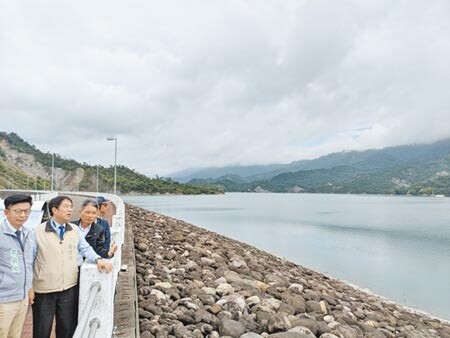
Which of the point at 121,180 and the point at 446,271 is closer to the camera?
the point at 446,271

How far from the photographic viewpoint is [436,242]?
31.0 meters

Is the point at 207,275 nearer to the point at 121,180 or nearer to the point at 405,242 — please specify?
the point at 405,242

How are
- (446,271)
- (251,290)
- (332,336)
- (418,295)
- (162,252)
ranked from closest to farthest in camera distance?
(332,336) → (251,290) → (162,252) → (418,295) → (446,271)

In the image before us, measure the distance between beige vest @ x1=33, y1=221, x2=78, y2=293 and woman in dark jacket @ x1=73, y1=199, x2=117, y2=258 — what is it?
479mm

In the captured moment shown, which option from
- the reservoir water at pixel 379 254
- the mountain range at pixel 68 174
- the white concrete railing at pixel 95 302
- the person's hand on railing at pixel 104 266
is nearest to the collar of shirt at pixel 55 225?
the white concrete railing at pixel 95 302

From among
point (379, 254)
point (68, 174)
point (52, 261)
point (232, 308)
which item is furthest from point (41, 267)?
point (68, 174)

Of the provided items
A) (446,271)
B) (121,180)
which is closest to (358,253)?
(446,271)

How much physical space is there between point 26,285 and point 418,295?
17006 millimetres

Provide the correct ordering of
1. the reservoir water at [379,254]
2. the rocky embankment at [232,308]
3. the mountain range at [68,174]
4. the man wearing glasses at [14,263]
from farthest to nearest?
the mountain range at [68,174] → the reservoir water at [379,254] → the rocky embankment at [232,308] → the man wearing glasses at [14,263]

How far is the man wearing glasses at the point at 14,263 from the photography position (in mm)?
3160

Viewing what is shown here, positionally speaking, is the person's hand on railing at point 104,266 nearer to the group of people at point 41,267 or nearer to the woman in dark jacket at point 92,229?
the group of people at point 41,267

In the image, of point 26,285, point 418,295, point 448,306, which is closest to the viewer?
point 26,285

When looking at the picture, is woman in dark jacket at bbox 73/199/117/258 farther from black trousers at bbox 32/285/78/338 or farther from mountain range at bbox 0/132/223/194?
mountain range at bbox 0/132/223/194

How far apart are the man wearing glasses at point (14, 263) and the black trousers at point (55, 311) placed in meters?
0.17
